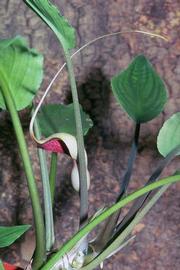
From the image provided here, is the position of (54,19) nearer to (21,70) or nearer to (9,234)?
(21,70)

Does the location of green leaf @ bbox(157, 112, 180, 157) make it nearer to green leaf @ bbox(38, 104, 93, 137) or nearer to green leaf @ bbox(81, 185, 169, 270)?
green leaf @ bbox(81, 185, 169, 270)

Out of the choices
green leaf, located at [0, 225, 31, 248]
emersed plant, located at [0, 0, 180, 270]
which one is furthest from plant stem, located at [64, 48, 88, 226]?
green leaf, located at [0, 225, 31, 248]

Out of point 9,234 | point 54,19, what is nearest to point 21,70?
point 54,19

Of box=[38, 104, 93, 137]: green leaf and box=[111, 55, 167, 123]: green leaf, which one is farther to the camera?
box=[38, 104, 93, 137]: green leaf

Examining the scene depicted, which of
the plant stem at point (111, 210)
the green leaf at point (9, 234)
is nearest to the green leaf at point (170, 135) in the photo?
the plant stem at point (111, 210)

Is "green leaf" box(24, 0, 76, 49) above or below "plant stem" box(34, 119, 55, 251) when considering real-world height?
above

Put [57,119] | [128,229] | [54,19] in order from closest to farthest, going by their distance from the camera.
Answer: [54,19], [128,229], [57,119]
